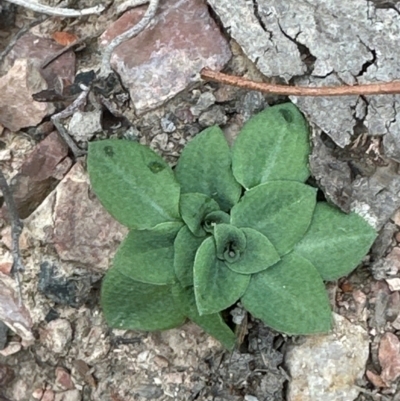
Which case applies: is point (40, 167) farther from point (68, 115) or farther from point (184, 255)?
point (184, 255)

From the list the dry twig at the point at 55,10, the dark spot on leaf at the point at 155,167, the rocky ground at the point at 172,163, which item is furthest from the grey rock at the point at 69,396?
the dry twig at the point at 55,10

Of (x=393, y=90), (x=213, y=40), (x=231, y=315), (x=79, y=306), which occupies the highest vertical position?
(x=213, y=40)

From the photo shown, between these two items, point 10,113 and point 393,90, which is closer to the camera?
point 393,90

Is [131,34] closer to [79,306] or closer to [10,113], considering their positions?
[10,113]

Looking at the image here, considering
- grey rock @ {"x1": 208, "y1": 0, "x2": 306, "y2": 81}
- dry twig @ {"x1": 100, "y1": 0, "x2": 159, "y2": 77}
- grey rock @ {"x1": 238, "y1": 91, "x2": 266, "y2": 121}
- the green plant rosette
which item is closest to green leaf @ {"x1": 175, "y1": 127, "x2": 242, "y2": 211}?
the green plant rosette

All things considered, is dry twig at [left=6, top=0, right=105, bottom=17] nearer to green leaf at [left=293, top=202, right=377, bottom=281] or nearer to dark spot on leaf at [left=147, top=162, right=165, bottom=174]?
dark spot on leaf at [left=147, top=162, right=165, bottom=174]

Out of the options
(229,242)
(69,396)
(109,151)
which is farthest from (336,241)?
(69,396)

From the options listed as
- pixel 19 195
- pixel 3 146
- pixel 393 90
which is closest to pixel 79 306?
pixel 19 195
